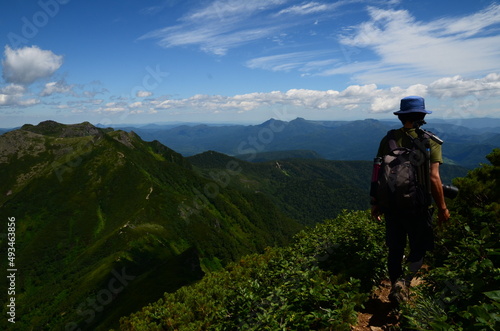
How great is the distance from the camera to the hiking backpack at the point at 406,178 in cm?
630

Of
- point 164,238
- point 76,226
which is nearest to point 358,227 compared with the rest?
point 164,238

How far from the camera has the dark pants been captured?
6555mm

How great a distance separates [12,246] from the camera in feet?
553

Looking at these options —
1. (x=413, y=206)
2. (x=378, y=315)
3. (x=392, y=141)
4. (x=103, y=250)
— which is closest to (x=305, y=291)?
(x=378, y=315)

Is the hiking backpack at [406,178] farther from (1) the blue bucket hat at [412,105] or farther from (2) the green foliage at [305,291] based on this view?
(2) the green foliage at [305,291]

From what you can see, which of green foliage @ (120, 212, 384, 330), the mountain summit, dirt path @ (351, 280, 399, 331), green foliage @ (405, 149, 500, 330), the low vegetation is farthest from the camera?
the mountain summit

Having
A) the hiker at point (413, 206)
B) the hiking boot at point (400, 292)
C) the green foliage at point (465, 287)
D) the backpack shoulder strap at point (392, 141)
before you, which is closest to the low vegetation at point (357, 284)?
the green foliage at point (465, 287)

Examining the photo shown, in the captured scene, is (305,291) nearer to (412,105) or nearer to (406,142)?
(406,142)

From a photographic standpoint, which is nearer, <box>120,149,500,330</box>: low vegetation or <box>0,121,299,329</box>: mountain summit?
<box>120,149,500,330</box>: low vegetation

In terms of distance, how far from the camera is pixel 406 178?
6.34 m

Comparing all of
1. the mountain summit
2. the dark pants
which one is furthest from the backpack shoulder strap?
the mountain summit

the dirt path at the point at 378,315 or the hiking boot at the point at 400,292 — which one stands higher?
the hiking boot at the point at 400,292

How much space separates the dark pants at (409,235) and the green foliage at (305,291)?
118cm

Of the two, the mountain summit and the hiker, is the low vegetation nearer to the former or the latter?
the hiker
